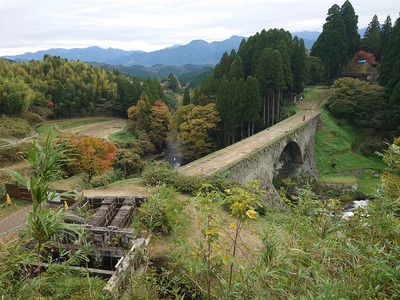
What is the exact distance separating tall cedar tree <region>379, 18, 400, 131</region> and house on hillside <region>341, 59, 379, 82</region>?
6618 millimetres

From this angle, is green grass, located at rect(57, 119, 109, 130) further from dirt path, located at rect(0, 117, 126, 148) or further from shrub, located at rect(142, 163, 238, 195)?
shrub, located at rect(142, 163, 238, 195)

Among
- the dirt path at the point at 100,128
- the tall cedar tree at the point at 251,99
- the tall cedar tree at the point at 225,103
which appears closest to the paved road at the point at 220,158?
the tall cedar tree at the point at 251,99

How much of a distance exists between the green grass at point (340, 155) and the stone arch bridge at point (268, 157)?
984 mm

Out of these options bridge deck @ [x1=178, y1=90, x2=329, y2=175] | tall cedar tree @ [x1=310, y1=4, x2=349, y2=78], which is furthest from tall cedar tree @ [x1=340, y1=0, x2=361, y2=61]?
bridge deck @ [x1=178, y1=90, x2=329, y2=175]

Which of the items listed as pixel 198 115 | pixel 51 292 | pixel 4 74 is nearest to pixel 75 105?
pixel 4 74

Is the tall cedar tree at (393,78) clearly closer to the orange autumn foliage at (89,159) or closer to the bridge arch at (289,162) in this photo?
the bridge arch at (289,162)

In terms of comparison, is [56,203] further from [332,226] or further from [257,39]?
[257,39]

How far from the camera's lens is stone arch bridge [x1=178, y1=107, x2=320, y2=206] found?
1600 cm

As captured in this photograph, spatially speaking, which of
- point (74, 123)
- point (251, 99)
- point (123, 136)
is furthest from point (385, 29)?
point (74, 123)

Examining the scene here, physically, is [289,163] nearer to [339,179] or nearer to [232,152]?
[339,179]

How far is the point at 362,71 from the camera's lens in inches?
1449

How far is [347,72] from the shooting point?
3844cm

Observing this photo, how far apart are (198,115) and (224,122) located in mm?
2983

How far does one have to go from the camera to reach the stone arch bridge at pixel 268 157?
16.0 meters
